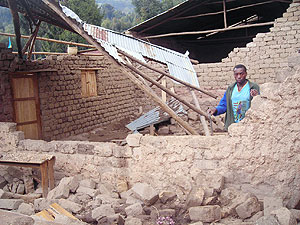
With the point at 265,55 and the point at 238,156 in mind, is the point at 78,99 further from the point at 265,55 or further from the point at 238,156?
the point at 238,156

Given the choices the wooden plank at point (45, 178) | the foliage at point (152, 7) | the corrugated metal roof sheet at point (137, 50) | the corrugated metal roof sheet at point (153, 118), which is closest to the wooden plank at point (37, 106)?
the corrugated metal roof sheet at point (153, 118)

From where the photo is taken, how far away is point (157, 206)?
396 centimetres

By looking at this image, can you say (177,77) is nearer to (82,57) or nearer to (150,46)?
(150,46)

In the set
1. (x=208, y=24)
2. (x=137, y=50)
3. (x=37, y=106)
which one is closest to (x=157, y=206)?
(x=137, y=50)

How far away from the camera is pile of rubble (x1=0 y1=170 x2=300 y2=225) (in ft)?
11.4

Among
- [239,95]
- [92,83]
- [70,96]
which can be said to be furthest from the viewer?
[92,83]

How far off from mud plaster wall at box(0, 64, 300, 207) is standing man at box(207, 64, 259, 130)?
1.04 ft

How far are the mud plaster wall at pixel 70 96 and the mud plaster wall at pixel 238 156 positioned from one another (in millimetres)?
4170

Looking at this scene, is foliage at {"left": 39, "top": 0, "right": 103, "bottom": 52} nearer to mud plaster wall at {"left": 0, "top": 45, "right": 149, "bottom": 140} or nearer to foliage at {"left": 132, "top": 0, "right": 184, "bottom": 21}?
foliage at {"left": 132, "top": 0, "right": 184, "bottom": 21}

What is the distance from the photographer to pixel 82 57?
415 inches

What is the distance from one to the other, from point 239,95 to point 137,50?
2439mm

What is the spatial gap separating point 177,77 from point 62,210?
311 centimetres

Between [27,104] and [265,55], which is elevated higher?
[265,55]

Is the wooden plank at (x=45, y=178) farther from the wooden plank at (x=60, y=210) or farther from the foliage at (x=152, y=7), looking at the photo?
the foliage at (x=152, y=7)
